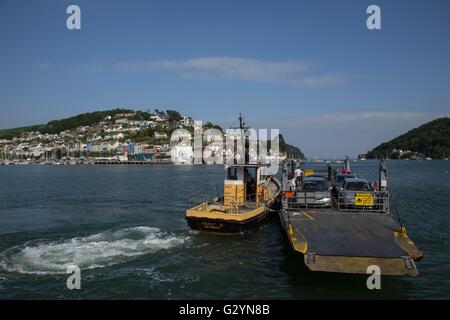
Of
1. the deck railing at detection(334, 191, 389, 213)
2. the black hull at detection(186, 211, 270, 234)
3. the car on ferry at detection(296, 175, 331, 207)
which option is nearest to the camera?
the deck railing at detection(334, 191, 389, 213)

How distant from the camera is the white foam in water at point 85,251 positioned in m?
15.8

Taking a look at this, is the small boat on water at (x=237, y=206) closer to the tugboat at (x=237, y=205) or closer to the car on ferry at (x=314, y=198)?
the tugboat at (x=237, y=205)

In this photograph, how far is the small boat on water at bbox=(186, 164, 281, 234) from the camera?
20672mm

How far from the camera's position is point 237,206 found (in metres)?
23.2

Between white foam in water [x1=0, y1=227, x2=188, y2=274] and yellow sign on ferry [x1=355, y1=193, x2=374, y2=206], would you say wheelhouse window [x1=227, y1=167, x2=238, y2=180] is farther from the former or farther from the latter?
yellow sign on ferry [x1=355, y1=193, x2=374, y2=206]

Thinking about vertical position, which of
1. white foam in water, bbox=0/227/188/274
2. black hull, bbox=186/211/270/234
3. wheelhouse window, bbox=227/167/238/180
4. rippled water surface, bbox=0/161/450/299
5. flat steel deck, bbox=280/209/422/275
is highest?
wheelhouse window, bbox=227/167/238/180

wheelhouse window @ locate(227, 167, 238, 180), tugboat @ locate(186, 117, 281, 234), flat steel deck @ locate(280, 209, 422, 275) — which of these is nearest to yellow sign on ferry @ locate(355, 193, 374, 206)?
flat steel deck @ locate(280, 209, 422, 275)

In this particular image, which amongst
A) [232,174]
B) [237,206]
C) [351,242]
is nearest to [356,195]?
[351,242]

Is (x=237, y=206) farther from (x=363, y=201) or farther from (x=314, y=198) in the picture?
(x=363, y=201)

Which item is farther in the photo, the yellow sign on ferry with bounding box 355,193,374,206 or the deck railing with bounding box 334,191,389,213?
the yellow sign on ferry with bounding box 355,193,374,206

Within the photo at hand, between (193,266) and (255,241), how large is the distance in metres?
5.24

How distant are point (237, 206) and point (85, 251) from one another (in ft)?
29.8

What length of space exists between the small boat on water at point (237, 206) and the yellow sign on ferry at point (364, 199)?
548 centimetres
